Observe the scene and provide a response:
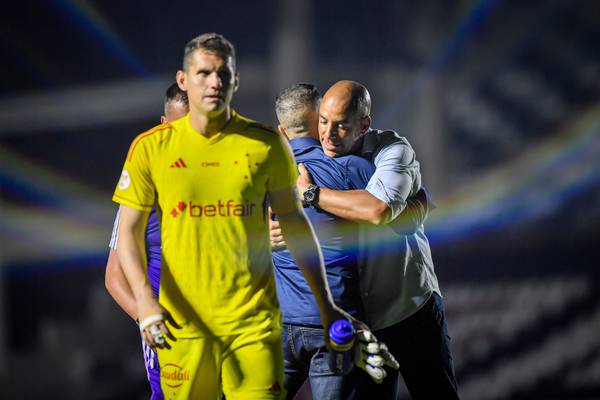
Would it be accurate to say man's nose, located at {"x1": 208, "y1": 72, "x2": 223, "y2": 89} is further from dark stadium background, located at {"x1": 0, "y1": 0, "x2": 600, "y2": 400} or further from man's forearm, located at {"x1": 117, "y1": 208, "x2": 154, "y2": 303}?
dark stadium background, located at {"x1": 0, "y1": 0, "x2": 600, "y2": 400}

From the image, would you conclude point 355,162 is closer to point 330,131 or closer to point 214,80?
point 330,131

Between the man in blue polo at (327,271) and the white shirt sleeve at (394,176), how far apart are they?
78 millimetres

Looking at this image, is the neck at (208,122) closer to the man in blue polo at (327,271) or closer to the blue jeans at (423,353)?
the man in blue polo at (327,271)

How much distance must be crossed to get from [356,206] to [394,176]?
183 millimetres

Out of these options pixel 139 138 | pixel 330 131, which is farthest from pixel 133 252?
pixel 330 131

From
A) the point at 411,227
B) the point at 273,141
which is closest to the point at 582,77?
the point at 411,227

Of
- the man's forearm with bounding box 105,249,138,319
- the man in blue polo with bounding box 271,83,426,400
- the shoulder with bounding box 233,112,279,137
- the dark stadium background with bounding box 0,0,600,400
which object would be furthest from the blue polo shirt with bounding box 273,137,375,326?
the dark stadium background with bounding box 0,0,600,400

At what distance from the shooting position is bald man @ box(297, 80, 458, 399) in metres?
3.23

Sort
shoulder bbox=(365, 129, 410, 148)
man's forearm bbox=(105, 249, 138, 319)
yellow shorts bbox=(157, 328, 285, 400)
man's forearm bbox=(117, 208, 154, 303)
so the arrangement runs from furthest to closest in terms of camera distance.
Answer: shoulder bbox=(365, 129, 410, 148) → man's forearm bbox=(105, 249, 138, 319) → yellow shorts bbox=(157, 328, 285, 400) → man's forearm bbox=(117, 208, 154, 303)

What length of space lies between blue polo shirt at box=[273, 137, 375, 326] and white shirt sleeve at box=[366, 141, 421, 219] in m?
0.08

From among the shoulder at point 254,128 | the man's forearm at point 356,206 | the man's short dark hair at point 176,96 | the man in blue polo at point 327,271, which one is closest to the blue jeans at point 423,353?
the man in blue polo at point 327,271

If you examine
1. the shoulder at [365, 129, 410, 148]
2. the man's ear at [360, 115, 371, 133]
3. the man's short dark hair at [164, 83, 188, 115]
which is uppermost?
the man's short dark hair at [164, 83, 188, 115]

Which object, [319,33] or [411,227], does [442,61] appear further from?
[411,227]

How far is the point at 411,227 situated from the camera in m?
3.37
